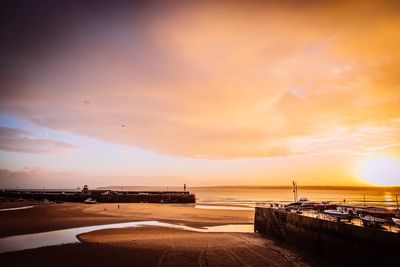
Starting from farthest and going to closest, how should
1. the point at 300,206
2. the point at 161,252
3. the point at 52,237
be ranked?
the point at 300,206 < the point at 52,237 < the point at 161,252

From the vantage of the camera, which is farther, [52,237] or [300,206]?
[300,206]

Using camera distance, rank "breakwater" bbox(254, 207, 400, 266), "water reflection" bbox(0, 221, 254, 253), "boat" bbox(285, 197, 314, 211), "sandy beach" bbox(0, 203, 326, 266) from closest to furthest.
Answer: "breakwater" bbox(254, 207, 400, 266) → "sandy beach" bbox(0, 203, 326, 266) → "water reflection" bbox(0, 221, 254, 253) → "boat" bbox(285, 197, 314, 211)

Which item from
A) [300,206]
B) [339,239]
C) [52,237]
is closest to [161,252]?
[339,239]

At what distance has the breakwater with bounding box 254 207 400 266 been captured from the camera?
46.2ft

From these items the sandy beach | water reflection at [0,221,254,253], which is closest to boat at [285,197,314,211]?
water reflection at [0,221,254,253]

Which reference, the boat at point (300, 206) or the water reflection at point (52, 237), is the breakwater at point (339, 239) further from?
the water reflection at point (52, 237)

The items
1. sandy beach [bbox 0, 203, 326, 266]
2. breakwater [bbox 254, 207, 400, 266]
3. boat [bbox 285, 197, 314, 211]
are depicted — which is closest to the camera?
breakwater [bbox 254, 207, 400, 266]

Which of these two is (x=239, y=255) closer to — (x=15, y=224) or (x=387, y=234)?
(x=387, y=234)

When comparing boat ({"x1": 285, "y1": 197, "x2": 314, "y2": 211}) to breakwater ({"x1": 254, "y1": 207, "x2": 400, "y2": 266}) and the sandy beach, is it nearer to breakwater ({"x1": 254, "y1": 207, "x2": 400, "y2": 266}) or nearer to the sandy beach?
breakwater ({"x1": 254, "y1": 207, "x2": 400, "y2": 266})

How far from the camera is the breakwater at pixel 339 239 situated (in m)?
14.1

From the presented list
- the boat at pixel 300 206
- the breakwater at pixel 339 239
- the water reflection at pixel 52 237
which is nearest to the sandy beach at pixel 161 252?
the breakwater at pixel 339 239

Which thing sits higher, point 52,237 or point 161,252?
point 161,252

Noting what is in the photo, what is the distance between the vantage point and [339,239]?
17.5m

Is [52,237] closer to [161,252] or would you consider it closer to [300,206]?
[161,252]
